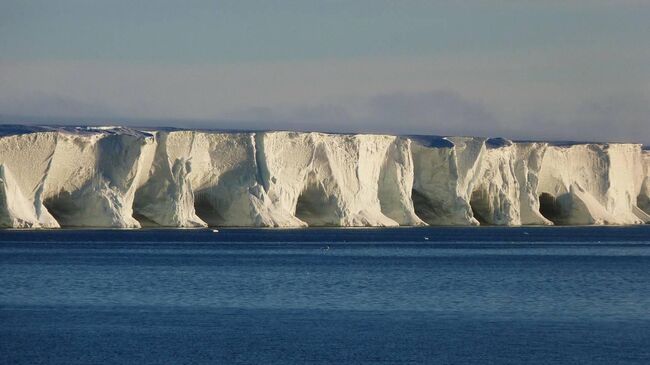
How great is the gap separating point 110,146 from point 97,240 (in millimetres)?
4821

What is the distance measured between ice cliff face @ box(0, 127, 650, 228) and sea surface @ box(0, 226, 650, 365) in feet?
24.6

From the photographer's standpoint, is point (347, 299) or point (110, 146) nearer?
point (347, 299)

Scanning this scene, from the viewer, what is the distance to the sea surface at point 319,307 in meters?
19.3

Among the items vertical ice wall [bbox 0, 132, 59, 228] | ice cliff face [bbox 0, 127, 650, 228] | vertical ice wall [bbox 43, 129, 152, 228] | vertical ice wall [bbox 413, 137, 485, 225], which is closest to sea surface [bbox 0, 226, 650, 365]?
vertical ice wall [bbox 0, 132, 59, 228]

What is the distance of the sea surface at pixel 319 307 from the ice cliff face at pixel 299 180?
7486 millimetres

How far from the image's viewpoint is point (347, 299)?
91.7 feet

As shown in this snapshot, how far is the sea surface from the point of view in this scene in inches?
760

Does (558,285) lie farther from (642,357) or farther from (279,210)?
(279,210)

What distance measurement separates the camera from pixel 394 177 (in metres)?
64.9

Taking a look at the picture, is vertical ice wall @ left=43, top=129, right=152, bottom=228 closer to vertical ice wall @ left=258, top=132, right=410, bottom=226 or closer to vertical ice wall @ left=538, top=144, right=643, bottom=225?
vertical ice wall @ left=258, top=132, right=410, bottom=226

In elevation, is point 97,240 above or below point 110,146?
below

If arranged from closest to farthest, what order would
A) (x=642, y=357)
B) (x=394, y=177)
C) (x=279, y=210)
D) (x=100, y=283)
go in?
(x=642, y=357) < (x=100, y=283) < (x=279, y=210) < (x=394, y=177)

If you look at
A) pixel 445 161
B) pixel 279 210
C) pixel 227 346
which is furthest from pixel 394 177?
pixel 227 346

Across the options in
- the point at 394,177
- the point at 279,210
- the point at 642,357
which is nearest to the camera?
the point at 642,357
